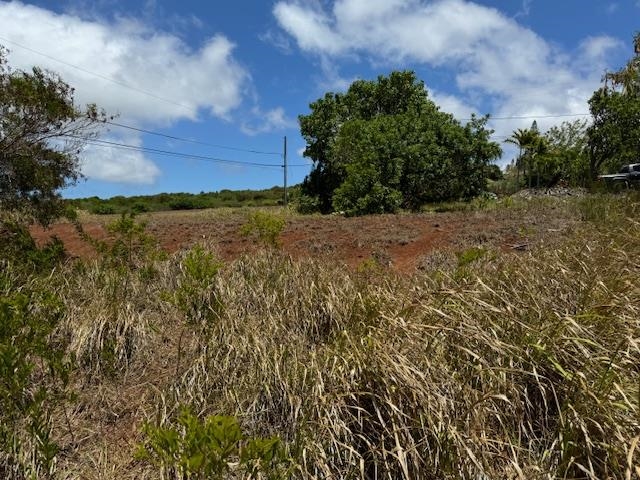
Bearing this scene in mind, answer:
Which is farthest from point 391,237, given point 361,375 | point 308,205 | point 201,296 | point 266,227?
point 308,205

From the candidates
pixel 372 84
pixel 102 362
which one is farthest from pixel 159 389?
pixel 372 84

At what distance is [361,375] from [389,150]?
21.7m

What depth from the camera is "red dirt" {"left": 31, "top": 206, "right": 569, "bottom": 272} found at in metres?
8.94

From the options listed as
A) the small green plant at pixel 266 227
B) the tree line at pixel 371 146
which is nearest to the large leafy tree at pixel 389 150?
the tree line at pixel 371 146

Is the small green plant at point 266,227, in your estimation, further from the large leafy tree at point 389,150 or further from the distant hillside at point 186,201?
the distant hillside at point 186,201

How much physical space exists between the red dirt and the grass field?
261cm

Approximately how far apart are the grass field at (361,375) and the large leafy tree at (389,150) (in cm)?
1727

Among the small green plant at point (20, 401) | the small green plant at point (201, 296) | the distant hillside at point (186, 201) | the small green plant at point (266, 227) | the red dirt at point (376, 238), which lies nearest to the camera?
the small green plant at point (20, 401)

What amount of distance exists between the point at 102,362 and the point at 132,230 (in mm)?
3174

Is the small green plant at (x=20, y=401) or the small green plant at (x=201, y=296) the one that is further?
the small green plant at (x=201, y=296)

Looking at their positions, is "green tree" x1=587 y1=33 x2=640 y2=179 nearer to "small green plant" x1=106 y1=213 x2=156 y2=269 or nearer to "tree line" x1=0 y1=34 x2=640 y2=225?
"tree line" x1=0 y1=34 x2=640 y2=225

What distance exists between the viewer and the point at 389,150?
24.3m

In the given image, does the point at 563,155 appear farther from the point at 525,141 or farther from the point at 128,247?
the point at 128,247

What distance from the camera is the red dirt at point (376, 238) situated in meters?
8.94
